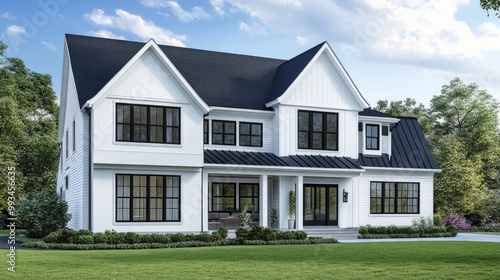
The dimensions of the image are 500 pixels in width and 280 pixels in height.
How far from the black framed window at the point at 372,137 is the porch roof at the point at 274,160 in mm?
2286

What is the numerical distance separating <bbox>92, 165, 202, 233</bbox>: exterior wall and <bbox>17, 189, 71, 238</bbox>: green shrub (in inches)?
102

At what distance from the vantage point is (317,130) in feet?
89.4

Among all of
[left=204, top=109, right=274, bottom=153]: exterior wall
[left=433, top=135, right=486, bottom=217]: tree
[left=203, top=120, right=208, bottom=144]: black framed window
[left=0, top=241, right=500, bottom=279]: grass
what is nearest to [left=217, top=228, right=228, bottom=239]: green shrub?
[left=0, top=241, right=500, bottom=279]: grass

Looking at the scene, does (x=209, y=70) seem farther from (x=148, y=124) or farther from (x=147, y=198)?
(x=147, y=198)

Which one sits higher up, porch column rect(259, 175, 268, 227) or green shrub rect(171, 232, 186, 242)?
porch column rect(259, 175, 268, 227)

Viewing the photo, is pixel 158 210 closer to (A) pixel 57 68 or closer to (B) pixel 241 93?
(B) pixel 241 93

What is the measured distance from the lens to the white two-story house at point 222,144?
2211 centimetres

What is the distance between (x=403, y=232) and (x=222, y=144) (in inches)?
414

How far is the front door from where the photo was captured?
87.5 feet

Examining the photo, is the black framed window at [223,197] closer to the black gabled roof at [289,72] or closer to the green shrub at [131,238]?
the black gabled roof at [289,72]

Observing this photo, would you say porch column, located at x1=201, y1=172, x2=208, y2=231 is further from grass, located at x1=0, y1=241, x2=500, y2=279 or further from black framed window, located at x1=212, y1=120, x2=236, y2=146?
grass, located at x1=0, y1=241, x2=500, y2=279

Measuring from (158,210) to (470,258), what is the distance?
1297cm

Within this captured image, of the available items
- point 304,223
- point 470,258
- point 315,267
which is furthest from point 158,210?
point 470,258

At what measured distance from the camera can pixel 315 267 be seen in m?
12.6
